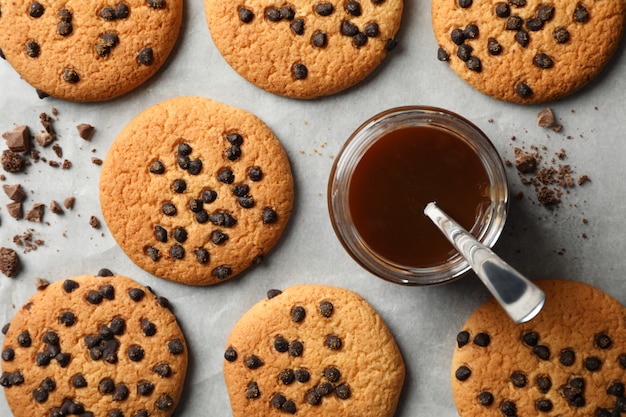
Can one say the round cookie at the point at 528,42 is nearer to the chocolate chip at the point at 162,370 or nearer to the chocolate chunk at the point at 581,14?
the chocolate chunk at the point at 581,14

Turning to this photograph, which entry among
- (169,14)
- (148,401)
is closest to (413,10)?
(169,14)

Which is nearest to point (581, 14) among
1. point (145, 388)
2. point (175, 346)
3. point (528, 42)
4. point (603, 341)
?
point (528, 42)

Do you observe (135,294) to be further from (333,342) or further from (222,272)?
(333,342)

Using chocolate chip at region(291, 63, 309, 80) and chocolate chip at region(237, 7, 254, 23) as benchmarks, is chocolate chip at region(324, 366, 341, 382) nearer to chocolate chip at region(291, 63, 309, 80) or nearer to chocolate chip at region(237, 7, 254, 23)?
chocolate chip at region(291, 63, 309, 80)

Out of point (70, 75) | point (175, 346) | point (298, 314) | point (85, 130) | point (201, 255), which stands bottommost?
point (175, 346)

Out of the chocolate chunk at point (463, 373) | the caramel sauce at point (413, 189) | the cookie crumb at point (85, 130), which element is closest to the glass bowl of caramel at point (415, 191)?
the caramel sauce at point (413, 189)
